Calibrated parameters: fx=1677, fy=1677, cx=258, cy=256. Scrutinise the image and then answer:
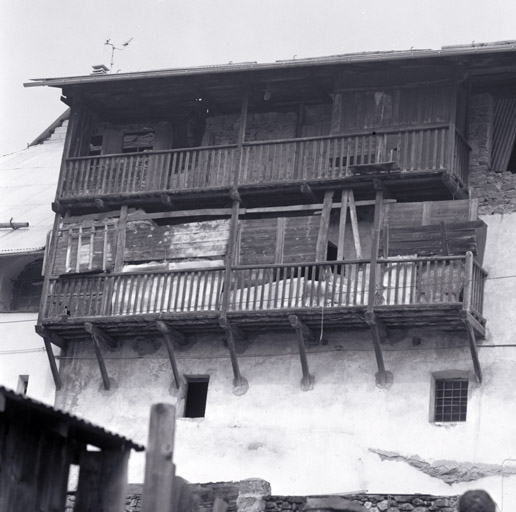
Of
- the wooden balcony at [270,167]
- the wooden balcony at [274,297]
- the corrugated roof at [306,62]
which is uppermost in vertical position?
the corrugated roof at [306,62]

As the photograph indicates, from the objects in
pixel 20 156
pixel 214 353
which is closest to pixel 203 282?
pixel 214 353

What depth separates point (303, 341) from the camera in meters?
33.5

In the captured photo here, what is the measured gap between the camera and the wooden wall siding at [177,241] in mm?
35250

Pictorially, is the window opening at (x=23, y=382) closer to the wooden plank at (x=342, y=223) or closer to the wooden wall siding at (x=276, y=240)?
the wooden wall siding at (x=276, y=240)

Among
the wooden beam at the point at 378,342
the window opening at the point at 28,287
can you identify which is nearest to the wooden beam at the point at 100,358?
the window opening at the point at 28,287

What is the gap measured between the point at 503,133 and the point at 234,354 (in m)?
7.31

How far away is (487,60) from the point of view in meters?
34.1

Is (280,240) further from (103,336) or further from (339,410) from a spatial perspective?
(103,336)

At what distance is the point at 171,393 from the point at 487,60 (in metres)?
9.44

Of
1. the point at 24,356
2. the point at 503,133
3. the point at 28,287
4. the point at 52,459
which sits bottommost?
the point at 52,459

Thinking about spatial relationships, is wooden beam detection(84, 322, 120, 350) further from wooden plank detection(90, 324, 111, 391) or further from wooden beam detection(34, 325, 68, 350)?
wooden beam detection(34, 325, 68, 350)

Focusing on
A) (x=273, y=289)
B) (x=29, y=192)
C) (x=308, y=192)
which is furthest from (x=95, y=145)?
Result: (x=273, y=289)

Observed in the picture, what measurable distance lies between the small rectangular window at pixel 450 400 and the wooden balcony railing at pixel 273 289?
1.45 meters

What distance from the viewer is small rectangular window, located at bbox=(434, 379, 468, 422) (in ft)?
107
